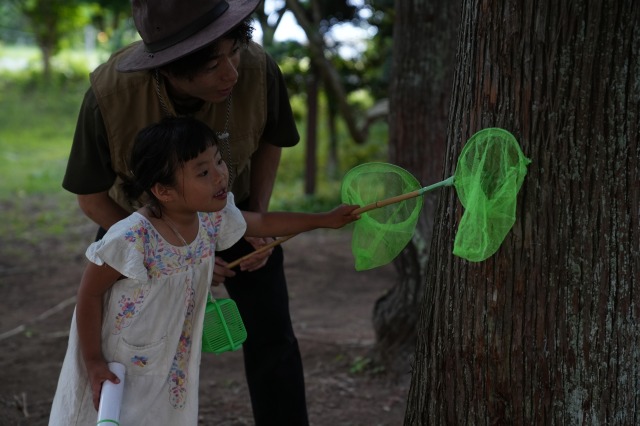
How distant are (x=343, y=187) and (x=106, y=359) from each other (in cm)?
81

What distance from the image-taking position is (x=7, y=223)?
7.50m

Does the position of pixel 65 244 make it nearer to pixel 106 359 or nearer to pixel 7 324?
pixel 7 324

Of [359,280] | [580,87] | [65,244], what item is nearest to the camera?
[580,87]

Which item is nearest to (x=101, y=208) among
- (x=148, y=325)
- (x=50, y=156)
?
(x=148, y=325)

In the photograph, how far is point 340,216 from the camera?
2.37 m

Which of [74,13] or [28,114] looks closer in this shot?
[28,114]

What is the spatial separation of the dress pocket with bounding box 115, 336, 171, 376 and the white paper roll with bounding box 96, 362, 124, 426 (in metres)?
0.04

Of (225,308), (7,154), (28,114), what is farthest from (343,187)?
(28,114)

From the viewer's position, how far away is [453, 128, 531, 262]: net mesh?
6.87 feet

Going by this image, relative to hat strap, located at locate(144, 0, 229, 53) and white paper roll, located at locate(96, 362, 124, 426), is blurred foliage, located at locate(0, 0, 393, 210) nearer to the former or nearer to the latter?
hat strap, located at locate(144, 0, 229, 53)

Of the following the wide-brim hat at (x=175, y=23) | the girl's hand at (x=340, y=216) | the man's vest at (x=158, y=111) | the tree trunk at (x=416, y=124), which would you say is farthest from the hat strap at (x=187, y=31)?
the tree trunk at (x=416, y=124)

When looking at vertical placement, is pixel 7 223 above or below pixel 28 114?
below

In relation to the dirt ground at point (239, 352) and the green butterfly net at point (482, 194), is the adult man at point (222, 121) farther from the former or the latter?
the dirt ground at point (239, 352)

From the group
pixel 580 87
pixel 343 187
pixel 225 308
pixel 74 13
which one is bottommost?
pixel 225 308
